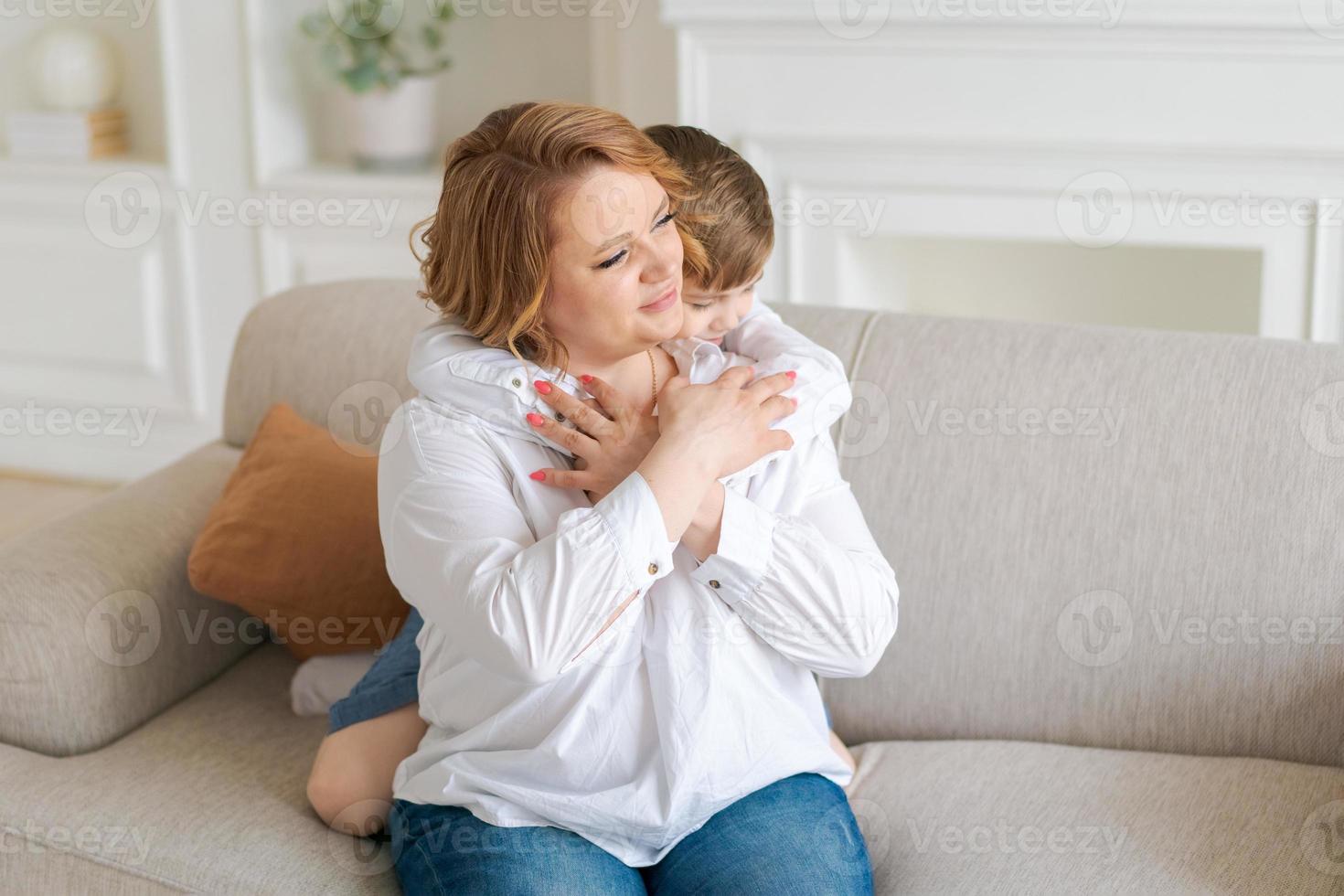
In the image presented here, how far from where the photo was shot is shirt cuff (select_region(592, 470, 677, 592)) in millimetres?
1275

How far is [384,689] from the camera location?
5.37ft

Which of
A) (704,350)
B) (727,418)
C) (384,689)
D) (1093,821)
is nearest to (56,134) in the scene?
(384,689)

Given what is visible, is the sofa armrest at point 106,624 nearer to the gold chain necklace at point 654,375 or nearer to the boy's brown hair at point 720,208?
the gold chain necklace at point 654,375


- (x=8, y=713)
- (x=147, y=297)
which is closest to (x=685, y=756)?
(x=8, y=713)

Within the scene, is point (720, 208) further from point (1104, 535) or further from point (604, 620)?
point (1104, 535)

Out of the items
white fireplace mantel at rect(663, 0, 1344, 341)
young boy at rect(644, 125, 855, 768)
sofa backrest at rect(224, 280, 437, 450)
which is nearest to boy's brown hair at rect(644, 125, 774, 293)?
young boy at rect(644, 125, 855, 768)

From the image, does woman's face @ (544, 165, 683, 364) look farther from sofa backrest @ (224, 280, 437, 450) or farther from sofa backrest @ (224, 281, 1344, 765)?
sofa backrest @ (224, 280, 437, 450)

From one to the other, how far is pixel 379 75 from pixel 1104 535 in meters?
2.50

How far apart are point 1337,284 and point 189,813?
2.24m

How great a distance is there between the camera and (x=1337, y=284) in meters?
2.69

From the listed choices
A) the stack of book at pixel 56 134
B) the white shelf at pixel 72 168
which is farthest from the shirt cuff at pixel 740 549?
the stack of book at pixel 56 134

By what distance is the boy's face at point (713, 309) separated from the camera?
1470 millimetres

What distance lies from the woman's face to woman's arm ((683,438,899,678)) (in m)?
0.18

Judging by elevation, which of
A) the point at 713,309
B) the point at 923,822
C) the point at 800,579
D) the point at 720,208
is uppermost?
the point at 720,208
